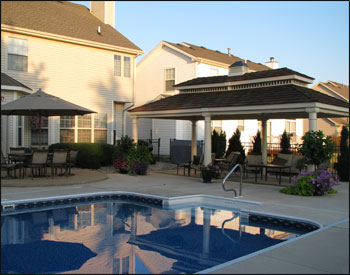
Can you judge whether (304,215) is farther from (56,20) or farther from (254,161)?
(56,20)

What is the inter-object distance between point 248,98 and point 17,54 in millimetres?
10787

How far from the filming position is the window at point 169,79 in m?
26.8

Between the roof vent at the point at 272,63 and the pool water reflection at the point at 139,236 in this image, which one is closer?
the pool water reflection at the point at 139,236

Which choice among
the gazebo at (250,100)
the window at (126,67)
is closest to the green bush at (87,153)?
the gazebo at (250,100)

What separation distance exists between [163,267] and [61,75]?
1509 centimetres

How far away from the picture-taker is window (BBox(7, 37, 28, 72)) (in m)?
17.4

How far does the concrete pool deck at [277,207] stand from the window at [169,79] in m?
11.0

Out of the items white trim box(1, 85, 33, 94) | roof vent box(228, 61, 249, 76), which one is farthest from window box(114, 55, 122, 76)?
roof vent box(228, 61, 249, 76)

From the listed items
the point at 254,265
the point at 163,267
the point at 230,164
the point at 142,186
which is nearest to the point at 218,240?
the point at 163,267

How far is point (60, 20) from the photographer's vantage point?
20062 mm

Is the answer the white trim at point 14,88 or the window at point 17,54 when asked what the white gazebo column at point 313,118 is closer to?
the white trim at point 14,88

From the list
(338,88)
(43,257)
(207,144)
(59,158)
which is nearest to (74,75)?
(59,158)

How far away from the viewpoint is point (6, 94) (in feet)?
53.0

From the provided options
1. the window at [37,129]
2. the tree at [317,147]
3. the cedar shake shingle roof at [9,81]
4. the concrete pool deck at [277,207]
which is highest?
the cedar shake shingle roof at [9,81]
